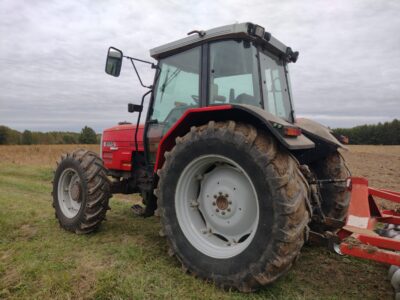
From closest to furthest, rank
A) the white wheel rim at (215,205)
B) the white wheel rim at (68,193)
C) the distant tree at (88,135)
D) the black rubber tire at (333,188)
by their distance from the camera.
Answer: the white wheel rim at (215,205), the black rubber tire at (333,188), the white wheel rim at (68,193), the distant tree at (88,135)

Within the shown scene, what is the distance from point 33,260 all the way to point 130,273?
106 cm

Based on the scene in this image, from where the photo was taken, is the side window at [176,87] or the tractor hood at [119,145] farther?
the tractor hood at [119,145]

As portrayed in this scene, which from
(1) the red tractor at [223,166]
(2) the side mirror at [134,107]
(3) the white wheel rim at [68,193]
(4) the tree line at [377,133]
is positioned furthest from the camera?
(4) the tree line at [377,133]

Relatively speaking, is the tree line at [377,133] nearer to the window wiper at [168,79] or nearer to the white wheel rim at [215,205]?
the window wiper at [168,79]

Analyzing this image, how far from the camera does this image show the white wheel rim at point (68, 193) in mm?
4469

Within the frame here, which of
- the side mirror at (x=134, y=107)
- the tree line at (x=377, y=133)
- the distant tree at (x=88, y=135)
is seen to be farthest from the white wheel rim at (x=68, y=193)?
the tree line at (x=377, y=133)

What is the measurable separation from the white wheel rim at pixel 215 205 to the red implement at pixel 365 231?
2.62 ft

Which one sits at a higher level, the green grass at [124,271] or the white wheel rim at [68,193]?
the white wheel rim at [68,193]

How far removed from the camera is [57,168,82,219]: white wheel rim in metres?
4.47

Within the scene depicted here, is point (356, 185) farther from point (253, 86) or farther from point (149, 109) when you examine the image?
point (149, 109)

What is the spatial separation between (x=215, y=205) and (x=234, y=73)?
4.43 ft

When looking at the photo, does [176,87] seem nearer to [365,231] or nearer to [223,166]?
[223,166]

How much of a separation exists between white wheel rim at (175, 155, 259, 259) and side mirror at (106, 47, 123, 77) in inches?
70.9

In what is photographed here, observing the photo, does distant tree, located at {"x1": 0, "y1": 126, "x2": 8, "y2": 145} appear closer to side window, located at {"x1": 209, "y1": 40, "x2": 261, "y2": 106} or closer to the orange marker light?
side window, located at {"x1": 209, "y1": 40, "x2": 261, "y2": 106}
